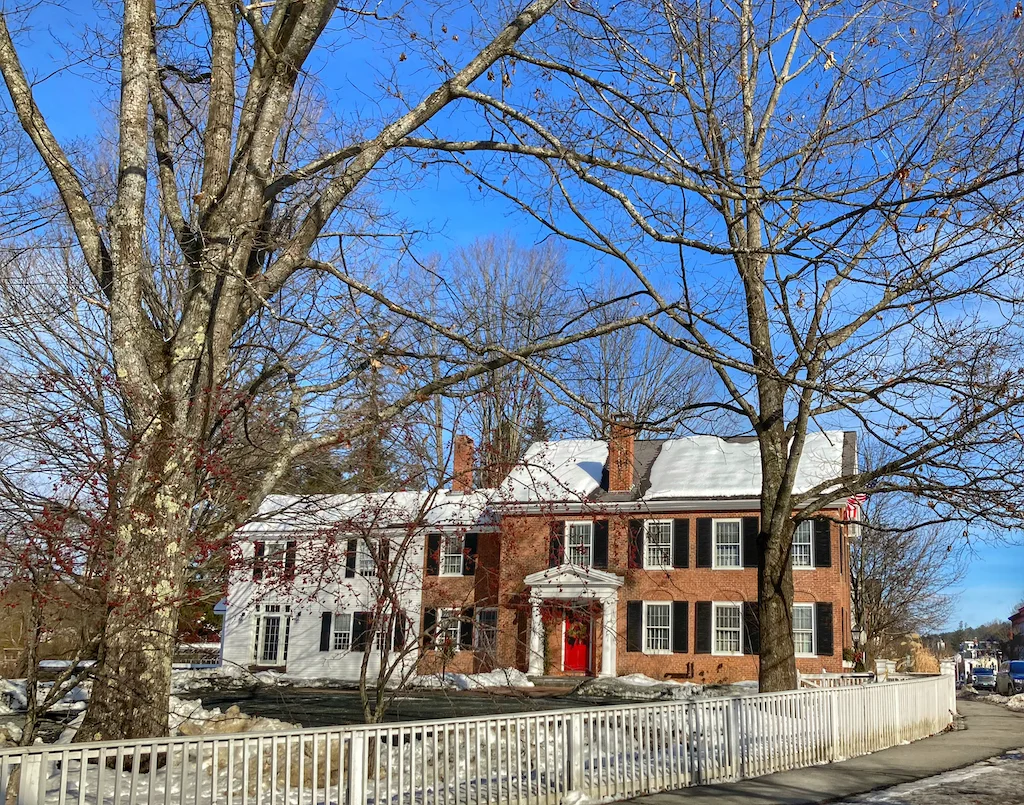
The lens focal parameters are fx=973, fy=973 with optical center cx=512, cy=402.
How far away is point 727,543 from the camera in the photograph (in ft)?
98.5

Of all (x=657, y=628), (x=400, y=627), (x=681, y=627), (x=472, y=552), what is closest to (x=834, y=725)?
(x=400, y=627)

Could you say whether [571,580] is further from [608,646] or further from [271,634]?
[271,634]

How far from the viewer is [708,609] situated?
29625 mm

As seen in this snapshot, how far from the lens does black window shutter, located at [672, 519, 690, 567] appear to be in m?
30.3

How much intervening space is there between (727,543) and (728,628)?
256 cm

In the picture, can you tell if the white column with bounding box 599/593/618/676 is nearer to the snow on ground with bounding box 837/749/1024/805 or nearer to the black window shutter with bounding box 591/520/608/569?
the black window shutter with bounding box 591/520/608/569

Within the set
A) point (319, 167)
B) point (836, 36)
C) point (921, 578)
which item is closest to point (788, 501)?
point (836, 36)

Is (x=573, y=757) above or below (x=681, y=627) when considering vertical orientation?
below

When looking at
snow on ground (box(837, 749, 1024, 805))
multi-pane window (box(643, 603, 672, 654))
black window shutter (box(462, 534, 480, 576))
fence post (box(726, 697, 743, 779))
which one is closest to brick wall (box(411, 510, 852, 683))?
multi-pane window (box(643, 603, 672, 654))

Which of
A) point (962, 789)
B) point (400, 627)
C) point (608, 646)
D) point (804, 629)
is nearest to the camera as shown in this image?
point (962, 789)

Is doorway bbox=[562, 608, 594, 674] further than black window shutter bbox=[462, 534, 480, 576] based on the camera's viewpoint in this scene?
No

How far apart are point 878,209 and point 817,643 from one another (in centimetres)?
2332

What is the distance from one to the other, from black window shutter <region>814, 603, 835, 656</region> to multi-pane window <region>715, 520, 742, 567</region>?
276 cm

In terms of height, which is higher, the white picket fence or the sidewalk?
the white picket fence
